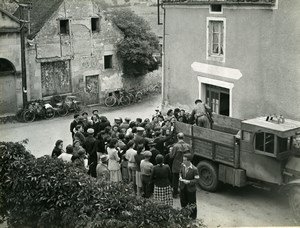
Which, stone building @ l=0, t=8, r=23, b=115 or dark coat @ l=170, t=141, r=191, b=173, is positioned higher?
stone building @ l=0, t=8, r=23, b=115

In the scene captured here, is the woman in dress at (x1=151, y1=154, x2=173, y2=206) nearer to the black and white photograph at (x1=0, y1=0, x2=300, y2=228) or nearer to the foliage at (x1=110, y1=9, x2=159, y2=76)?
the black and white photograph at (x1=0, y1=0, x2=300, y2=228)

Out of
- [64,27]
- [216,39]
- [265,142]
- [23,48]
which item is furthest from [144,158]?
[64,27]

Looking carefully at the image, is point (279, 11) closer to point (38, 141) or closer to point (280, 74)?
point (280, 74)

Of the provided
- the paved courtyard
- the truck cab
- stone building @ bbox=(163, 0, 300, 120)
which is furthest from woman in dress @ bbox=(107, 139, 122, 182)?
stone building @ bbox=(163, 0, 300, 120)

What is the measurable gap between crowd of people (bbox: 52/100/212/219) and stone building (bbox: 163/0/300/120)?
3221mm

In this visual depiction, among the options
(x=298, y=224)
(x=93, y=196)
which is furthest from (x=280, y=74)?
(x=93, y=196)

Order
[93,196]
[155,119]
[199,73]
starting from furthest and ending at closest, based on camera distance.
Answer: [199,73] → [155,119] → [93,196]

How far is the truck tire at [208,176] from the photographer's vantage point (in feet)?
47.9

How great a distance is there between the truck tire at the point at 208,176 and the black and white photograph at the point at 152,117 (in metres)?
0.04

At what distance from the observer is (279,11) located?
56.4 ft

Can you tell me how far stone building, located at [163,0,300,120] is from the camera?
1728 cm

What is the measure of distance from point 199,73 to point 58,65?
35.3ft

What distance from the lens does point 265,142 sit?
42.9 feet

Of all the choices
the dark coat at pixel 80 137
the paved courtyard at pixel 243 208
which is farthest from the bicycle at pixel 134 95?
the paved courtyard at pixel 243 208
